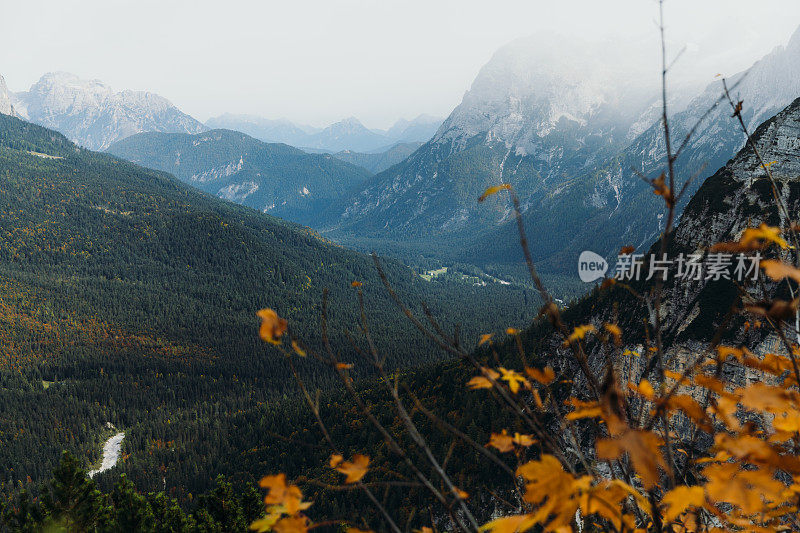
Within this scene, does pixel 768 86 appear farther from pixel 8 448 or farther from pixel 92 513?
pixel 8 448

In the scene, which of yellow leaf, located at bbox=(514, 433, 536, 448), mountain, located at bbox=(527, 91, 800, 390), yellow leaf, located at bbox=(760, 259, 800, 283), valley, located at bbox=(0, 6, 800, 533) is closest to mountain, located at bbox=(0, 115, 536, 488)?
valley, located at bbox=(0, 6, 800, 533)

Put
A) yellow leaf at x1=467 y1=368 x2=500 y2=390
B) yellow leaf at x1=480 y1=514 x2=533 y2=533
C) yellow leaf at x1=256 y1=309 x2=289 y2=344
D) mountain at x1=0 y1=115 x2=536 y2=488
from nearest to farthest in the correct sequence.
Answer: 1. yellow leaf at x1=480 y1=514 x2=533 y2=533
2. yellow leaf at x1=256 y1=309 x2=289 y2=344
3. yellow leaf at x1=467 y1=368 x2=500 y2=390
4. mountain at x1=0 y1=115 x2=536 y2=488

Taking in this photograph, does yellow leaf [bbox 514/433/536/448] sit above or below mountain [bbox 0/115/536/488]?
above

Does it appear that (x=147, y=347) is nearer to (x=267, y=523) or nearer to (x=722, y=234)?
(x=722, y=234)

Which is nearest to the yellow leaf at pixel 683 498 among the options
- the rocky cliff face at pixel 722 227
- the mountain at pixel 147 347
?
the rocky cliff face at pixel 722 227

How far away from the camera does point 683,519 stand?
4.28 metres

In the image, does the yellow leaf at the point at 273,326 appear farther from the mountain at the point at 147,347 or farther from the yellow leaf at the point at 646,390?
the mountain at the point at 147,347

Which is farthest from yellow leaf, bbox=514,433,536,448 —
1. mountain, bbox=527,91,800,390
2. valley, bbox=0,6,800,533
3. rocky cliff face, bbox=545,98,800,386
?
rocky cliff face, bbox=545,98,800,386

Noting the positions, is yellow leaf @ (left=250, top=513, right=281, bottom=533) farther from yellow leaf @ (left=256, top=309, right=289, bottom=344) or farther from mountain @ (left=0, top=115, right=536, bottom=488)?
mountain @ (left=0, top=115, right=536, bottom=488)

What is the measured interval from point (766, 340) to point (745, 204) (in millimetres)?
14791

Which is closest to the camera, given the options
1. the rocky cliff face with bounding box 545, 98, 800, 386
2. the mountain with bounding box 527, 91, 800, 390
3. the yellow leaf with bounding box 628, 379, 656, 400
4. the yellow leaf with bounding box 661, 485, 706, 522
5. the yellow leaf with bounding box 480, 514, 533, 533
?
the yellow leaf with bounding box 661, 485, 706, 522

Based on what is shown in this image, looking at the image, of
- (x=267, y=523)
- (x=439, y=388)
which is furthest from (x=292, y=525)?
(x=439, y=388)

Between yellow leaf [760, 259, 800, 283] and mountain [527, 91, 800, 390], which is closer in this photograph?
yellow leaf [760, 259, 800, 283]

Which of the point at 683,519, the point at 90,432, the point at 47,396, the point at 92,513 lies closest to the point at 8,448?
the point at 90,432
